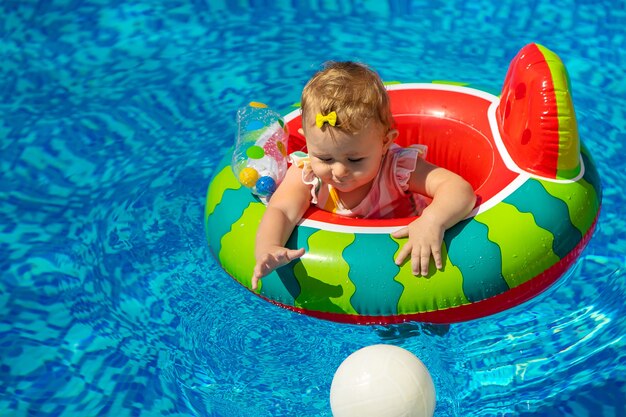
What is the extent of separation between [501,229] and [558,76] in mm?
672

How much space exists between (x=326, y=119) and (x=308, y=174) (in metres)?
0.44

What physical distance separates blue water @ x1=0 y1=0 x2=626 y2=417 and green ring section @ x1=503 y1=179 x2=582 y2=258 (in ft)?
1.87

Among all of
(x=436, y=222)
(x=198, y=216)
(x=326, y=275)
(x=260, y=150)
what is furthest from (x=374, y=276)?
(x=198, y=216)

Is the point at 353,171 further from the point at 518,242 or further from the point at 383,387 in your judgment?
the point at 383,387

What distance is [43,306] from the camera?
401 cm

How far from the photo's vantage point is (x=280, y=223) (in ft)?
10.9

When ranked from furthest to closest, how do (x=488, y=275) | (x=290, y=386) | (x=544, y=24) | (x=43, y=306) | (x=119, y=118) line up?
1. (x=544, y=24)
2. (x=119, y=118)
3. (x=43, y=306)
4. (x=290, y=386)
5. (x=488, y=275)

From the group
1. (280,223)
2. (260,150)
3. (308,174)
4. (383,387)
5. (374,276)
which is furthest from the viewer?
(260,150)

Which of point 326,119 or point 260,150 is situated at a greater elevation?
point 326,119

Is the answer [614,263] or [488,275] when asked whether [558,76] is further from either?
[614,263]

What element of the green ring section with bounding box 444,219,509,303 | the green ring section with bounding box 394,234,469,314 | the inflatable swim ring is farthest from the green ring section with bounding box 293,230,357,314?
the green ring section with bounding box 444,219,509,303

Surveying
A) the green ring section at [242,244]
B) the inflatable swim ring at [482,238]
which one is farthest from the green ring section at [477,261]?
the green ring section at [242,244]

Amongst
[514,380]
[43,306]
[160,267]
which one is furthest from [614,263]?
[43,306]

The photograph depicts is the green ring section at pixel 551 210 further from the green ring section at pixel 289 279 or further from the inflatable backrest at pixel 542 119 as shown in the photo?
the green ring section at pixel 289 279
